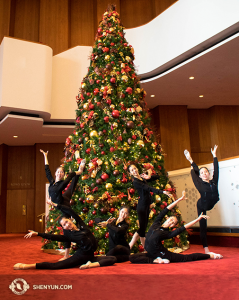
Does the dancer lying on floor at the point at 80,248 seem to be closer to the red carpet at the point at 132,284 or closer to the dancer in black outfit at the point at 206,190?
the red carpet at the point at 132,284

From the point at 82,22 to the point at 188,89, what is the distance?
532cm

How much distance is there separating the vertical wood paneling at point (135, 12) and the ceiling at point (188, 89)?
3.53 m

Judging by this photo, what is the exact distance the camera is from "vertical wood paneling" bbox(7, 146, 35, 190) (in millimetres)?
11409

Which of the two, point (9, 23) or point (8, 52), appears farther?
point (9, 23)

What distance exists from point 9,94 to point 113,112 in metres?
4.58

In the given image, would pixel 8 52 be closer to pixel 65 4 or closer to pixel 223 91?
pixel 65 4

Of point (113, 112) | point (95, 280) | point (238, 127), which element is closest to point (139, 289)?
point (95, 280)

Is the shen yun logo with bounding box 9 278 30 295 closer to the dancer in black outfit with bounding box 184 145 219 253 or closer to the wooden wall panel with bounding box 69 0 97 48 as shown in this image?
the dancer in black outfit with bounding box 184 145 219 253

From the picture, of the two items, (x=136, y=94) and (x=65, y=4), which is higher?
(x=65, y=4)

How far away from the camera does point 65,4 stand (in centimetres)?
1102

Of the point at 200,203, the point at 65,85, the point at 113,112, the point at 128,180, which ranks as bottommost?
the point at 200,203

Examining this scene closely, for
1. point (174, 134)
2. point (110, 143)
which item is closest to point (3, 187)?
point (174, 134)

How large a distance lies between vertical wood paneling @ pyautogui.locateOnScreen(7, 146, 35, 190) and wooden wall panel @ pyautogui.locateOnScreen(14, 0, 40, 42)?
434 cm

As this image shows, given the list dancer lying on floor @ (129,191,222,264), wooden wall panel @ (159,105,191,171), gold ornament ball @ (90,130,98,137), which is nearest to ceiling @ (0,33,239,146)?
wooden wall panel @ (159,105,191,171)
